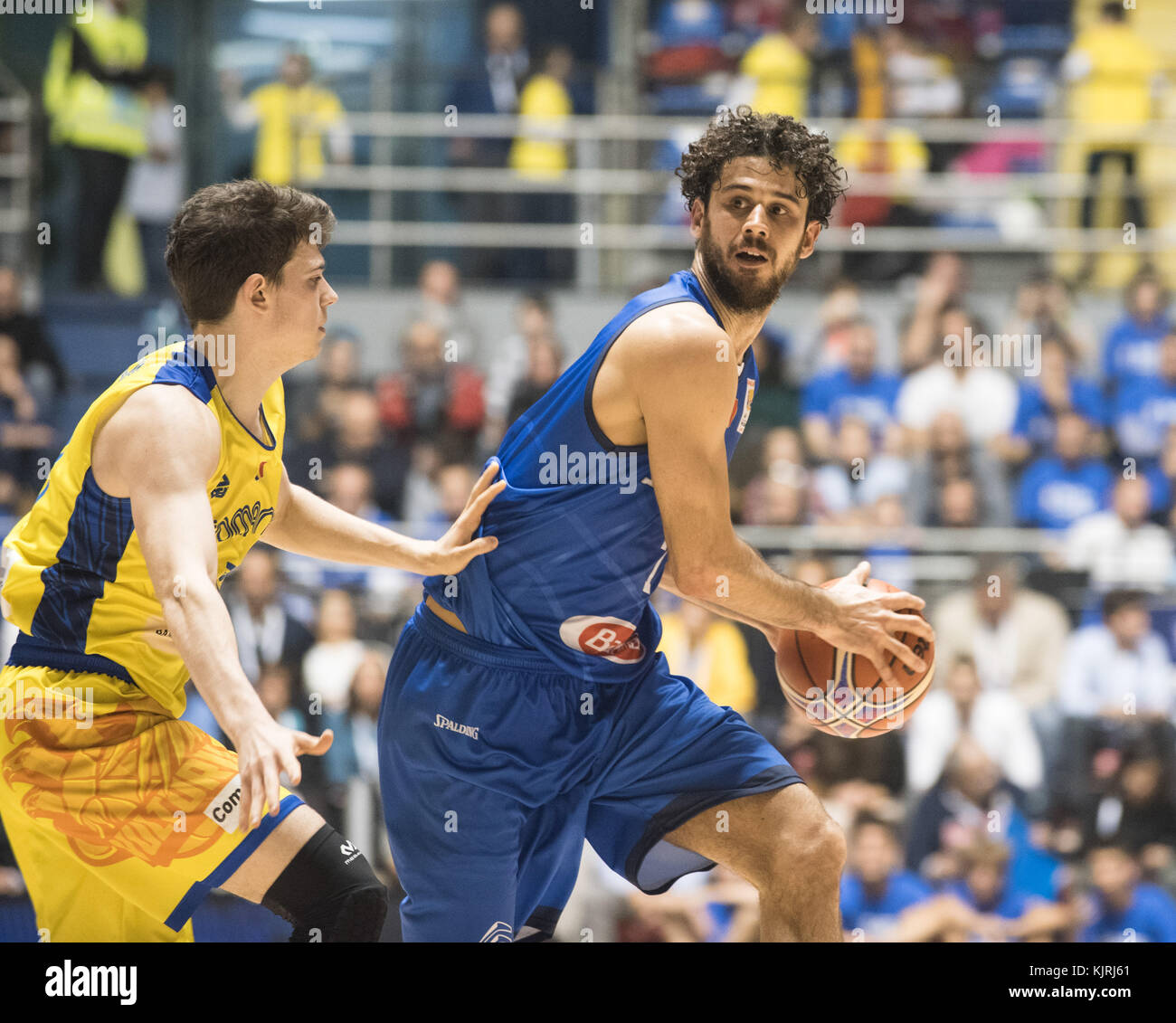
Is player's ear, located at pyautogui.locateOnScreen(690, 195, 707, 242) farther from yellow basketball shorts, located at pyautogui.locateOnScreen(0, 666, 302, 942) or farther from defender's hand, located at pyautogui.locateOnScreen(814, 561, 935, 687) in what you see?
yellow basketball shorts, located at pyautogui.locateOnScreen(0, 666, 302, 942)

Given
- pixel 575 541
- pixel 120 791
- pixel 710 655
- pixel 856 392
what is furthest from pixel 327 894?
pixel 856 392

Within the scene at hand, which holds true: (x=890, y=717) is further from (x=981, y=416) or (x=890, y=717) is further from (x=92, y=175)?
(x=92, y=175)

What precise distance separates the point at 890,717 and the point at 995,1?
30.8 feet

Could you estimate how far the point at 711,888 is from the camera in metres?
6.32

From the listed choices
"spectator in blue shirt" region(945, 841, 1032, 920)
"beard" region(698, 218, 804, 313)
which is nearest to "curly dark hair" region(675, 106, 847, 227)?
"beard" region(698, 218, 804, 313)

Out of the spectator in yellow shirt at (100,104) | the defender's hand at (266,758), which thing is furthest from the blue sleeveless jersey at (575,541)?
the spectator in yellow shirt at (100,104)

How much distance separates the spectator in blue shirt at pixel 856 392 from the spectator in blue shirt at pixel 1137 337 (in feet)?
4.53

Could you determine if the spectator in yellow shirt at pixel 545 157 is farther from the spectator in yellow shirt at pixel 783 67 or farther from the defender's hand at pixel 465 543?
the defender's hand at pixel 465 543

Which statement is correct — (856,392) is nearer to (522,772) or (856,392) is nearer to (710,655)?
(710,655)

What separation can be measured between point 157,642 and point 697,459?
1251mm

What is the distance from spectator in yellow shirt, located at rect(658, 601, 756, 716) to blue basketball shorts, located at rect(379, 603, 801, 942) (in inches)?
127

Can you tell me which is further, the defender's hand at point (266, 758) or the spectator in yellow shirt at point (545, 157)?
the spectator in yellow shirt at point (545, 157)

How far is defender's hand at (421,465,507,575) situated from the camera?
344cm

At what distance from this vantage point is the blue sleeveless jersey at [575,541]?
336 centimetres
